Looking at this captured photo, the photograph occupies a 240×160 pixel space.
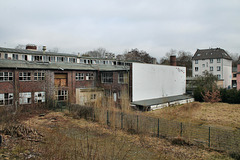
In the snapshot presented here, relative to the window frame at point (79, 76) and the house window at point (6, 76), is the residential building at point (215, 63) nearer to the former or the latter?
the window frame at point (79, 76)

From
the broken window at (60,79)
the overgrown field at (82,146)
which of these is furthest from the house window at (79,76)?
the overgrown field at (82,146)

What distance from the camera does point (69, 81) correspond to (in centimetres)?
2588

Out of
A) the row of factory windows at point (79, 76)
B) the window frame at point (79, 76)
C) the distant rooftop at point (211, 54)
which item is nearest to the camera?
the row of factory windows at point (79, 76)

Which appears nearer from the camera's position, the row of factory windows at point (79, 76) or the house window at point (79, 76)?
the row of factory windows at point (79, 76)

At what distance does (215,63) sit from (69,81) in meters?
40.6

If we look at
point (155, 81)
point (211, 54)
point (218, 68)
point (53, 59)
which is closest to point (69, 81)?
point (53, 59)

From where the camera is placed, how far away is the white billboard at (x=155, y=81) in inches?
975

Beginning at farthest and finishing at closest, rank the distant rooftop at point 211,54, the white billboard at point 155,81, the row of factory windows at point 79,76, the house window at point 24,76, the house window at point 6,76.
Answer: the distant rooftop at point 211,54 → the white billboard at point 155,81 → the house window at point 24,76 → the row of factory windows at point 79,76 → the house window at point 6,76

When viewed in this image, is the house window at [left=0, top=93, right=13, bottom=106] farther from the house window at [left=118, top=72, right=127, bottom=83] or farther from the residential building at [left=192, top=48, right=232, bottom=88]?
the residential building at [left=192, top=48, right=232, bottom=88]

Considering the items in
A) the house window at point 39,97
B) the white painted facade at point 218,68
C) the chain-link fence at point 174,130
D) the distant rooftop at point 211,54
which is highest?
the distant rooftop at point 211,54

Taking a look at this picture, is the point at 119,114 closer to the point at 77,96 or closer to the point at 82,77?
the point at 77,96

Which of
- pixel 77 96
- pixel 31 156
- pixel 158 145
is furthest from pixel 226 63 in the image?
pixel 31 156

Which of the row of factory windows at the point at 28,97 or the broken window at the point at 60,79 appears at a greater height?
the broken window at the point at 60,79

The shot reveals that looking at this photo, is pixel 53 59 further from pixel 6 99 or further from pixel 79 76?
pixel 6 99
